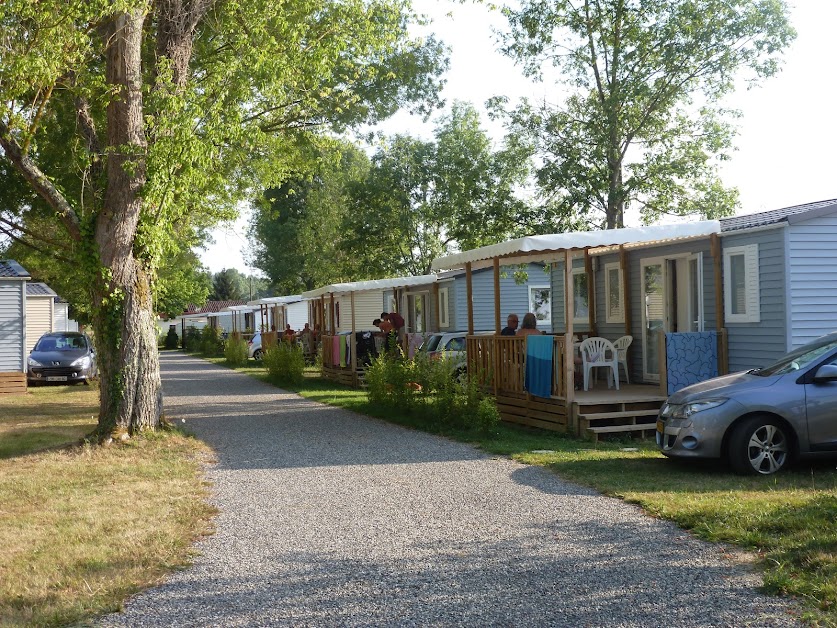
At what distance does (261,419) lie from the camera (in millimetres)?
15688

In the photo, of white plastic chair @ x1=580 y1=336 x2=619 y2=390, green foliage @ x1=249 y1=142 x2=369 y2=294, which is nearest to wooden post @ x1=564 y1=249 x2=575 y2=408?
white plastic chair @ x1=580 y1=336 x2=619 y2=390

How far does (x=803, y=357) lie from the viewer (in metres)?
9.38

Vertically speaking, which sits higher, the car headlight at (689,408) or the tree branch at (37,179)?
the tree branch at (37,179)

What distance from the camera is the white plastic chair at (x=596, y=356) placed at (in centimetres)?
1453

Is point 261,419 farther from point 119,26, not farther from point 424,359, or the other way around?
point 119,26

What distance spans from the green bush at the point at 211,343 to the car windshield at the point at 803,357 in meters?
41.9

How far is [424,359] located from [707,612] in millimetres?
10431

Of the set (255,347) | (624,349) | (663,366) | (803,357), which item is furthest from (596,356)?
(255,347)

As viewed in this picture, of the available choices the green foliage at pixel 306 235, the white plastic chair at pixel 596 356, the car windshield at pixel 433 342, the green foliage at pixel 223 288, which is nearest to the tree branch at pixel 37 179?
the white plastic chair at pixel 596 356

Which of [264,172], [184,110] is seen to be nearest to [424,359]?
[264,172]

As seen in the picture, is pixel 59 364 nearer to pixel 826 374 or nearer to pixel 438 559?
pixel 826 374

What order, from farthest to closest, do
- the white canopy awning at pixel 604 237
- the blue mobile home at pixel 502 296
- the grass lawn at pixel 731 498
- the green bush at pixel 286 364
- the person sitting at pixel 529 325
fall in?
the blue mobile home at pixel 502 296 → the green bush at pixel 286 364 → the person sitting at pixel 529 325 → the white canopy awning at pixel 604 237 → the grass lawn at pixel 731 498

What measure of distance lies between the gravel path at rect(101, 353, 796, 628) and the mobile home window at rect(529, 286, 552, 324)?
17.5 m

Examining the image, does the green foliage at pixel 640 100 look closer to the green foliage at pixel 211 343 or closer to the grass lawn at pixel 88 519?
the grass lawn at pixel 88 519
